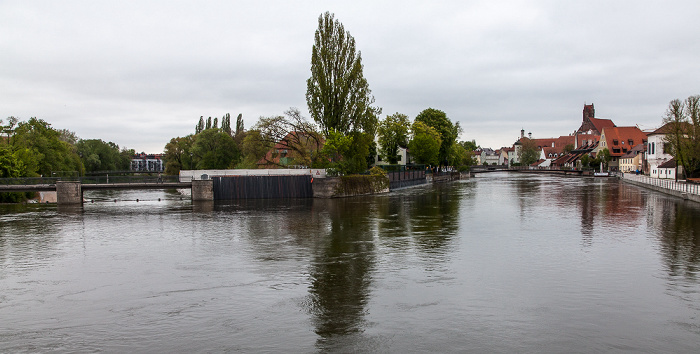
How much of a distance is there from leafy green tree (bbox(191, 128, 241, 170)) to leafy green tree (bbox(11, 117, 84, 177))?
869 inches

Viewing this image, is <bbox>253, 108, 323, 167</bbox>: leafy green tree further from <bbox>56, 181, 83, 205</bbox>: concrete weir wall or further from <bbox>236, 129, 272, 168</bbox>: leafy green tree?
<bbox>56, 181, 83, 205</bbox>: concrete weir wall

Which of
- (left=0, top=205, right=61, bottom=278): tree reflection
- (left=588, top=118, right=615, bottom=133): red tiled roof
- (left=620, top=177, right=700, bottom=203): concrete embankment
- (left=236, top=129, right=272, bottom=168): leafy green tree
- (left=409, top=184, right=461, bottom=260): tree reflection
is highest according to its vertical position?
(left=588, top=118, right=615, bottom=133): red tiled roof

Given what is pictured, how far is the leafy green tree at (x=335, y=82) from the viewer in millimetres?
52625

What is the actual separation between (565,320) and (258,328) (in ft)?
23.2

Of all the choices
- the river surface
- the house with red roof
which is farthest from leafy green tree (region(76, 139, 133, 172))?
the house with red roof

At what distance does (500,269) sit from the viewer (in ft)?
53.0

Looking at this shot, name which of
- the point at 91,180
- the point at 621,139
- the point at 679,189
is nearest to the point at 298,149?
the point at 91,180

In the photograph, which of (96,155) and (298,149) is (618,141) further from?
(96,155)

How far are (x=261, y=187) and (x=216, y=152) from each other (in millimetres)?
35223

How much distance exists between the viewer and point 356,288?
1391 cm

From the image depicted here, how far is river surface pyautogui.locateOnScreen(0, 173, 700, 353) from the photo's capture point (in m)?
10.2

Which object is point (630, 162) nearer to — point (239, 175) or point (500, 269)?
point (239, 175)

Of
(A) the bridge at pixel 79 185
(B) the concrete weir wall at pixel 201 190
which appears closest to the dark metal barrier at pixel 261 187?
(B) the concrete weir wall at pixel 201 190

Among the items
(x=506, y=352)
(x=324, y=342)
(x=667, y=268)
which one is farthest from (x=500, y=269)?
(x=324, y=342)
